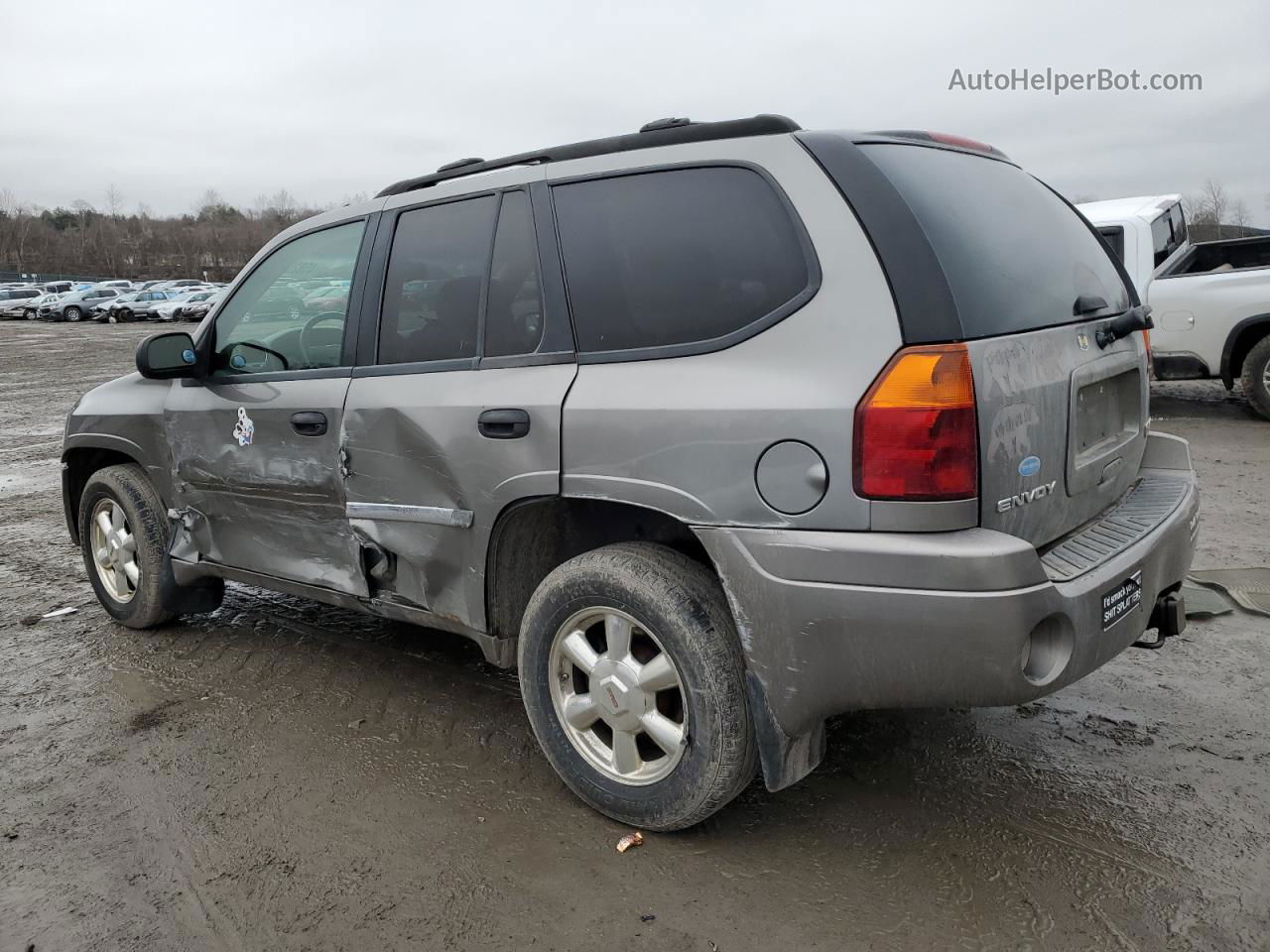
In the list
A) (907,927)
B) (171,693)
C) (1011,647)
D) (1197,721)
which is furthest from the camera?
(171,693)

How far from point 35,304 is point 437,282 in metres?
48.5

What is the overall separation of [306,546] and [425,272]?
3.71ft

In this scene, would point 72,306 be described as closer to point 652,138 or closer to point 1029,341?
point 652,138

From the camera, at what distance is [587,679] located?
292cm

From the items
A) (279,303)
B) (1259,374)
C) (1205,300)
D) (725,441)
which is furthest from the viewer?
(1205,300)

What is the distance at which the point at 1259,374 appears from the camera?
8.86 meters

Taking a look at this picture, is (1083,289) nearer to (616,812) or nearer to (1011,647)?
(1011,647)

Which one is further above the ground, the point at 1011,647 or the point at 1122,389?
the point at 1122,389

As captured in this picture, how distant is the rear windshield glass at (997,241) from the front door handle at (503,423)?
1182 millimetres

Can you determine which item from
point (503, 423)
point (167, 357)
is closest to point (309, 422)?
point (167, 357)

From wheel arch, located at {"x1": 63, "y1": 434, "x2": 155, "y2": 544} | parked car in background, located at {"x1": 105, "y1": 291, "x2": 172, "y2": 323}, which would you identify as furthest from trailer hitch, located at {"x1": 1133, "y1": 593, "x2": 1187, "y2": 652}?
parked car in background, located at {"x1": 105, "y1": 291, "x2": 172, "y2": 323}

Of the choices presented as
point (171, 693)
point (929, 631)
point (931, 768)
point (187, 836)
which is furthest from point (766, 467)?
point (171, 693)

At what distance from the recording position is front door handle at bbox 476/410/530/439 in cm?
288

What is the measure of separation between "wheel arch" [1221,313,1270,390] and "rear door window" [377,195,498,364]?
26.7 ft
